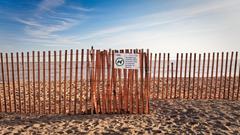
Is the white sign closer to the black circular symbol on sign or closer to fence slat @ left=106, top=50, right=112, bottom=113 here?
the black circular symbol on sign

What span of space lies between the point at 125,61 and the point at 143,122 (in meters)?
1.72

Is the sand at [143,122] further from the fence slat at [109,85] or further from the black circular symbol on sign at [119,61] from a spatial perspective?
the black circular symbol on sign at [119,61]

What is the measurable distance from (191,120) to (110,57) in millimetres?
2682

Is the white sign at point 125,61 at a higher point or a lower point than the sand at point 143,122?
higher

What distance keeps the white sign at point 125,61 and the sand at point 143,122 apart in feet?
4.47

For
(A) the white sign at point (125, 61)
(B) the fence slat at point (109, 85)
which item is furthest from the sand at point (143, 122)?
(A) the white sign at point (125, 61)

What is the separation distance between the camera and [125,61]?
6.54m

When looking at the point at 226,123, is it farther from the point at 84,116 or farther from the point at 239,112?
the point at 84,116

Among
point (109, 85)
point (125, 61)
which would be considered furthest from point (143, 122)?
point (125, 61)

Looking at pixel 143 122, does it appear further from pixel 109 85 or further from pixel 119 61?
pixel 119 61

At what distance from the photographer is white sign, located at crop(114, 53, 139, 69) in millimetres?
6543

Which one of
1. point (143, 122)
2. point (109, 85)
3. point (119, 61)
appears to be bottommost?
point (143, 122)

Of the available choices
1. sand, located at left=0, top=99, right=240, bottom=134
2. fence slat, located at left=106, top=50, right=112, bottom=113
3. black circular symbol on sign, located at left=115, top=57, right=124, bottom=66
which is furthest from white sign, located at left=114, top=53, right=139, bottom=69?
sand, located at left=0, top=99, right=240, bottom=134

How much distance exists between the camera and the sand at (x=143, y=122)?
5.36 metres
